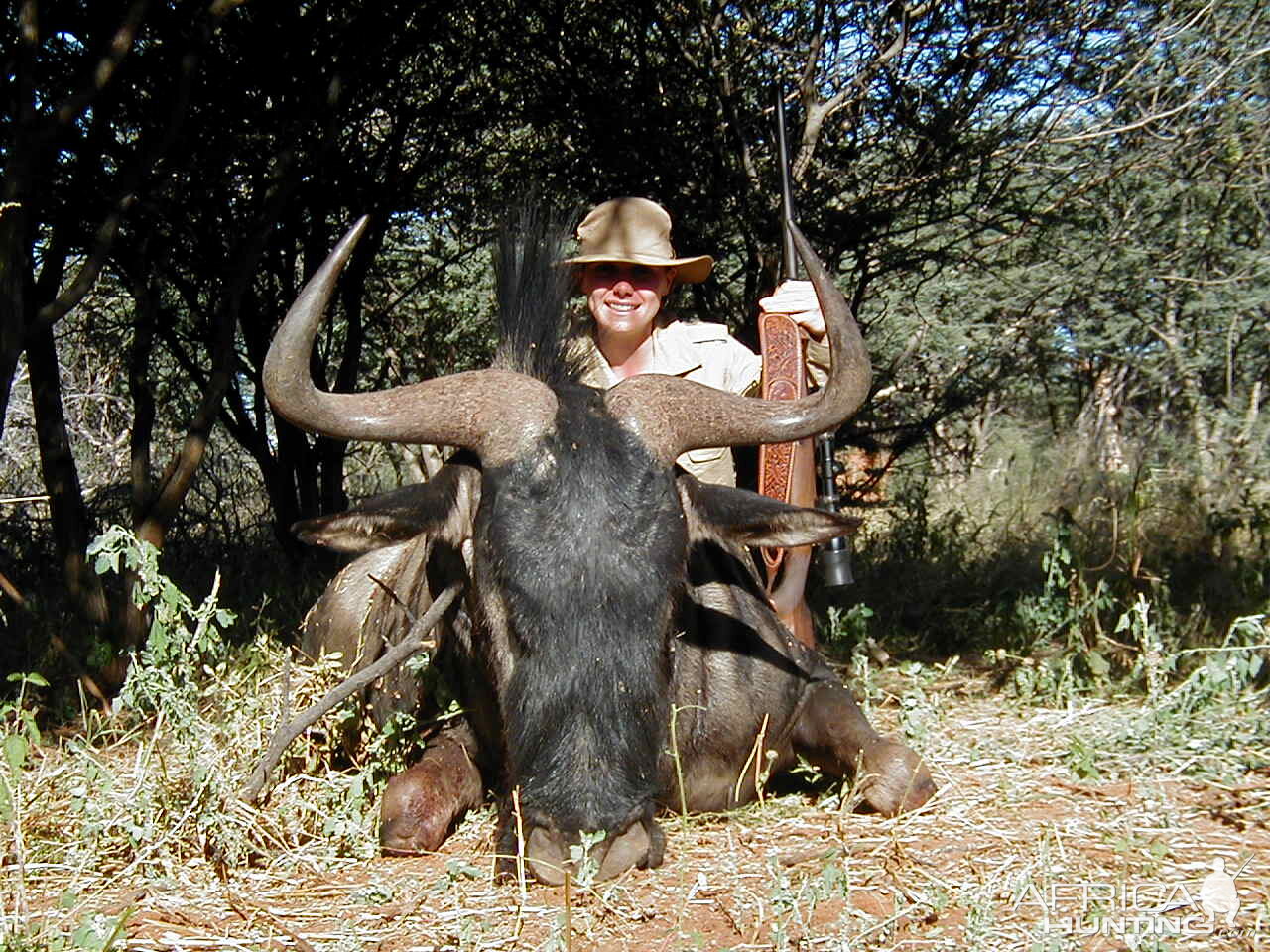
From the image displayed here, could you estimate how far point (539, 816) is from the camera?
10.5 ft

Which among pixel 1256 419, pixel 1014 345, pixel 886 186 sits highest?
pixel 886 186

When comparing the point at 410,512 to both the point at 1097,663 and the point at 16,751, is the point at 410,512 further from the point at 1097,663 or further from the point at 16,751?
the point at 1097,663

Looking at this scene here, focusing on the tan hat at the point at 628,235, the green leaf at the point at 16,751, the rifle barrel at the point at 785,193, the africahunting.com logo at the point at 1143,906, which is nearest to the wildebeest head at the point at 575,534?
the africahunting.com logo at the point at 1143,906

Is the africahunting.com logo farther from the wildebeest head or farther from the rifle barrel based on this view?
the rifle barrel

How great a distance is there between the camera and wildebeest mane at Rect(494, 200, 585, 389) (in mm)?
4258

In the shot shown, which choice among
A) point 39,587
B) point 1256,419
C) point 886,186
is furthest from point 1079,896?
point 1256,419

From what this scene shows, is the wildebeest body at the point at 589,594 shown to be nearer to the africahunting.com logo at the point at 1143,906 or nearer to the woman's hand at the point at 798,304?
the africahunting.com logo at the point at 1143,906

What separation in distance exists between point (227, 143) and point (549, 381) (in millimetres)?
3072

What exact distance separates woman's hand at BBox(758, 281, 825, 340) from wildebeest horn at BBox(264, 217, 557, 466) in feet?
5.31

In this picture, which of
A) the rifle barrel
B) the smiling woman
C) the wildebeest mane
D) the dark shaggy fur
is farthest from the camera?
the rifle barrel

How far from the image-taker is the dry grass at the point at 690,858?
2.89m

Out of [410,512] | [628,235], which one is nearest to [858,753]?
[410,512]

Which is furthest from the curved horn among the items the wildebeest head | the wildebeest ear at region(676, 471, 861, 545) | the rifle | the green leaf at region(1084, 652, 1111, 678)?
the green leaf at region(1084, 652, 1111, 678)

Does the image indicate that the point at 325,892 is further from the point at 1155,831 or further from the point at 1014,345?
the point at 1014,345
